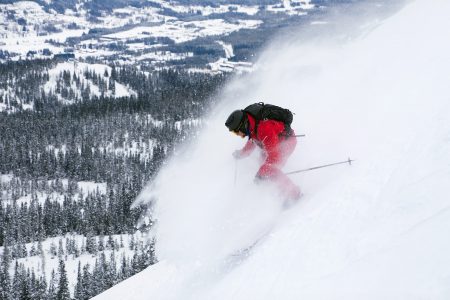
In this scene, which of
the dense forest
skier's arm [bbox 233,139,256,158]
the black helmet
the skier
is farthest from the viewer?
the dense forest

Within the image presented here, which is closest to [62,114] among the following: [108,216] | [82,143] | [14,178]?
[82,143]

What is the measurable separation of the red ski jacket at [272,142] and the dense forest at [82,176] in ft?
136

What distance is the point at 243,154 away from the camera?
11.0 meters

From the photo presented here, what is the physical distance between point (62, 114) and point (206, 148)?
174 metres

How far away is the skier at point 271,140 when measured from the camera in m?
8.95

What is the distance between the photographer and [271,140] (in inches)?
360

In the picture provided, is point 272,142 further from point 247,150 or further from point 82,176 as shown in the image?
point 82,176

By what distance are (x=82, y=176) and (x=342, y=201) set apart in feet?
438

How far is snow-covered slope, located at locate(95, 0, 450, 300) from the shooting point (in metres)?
5.14

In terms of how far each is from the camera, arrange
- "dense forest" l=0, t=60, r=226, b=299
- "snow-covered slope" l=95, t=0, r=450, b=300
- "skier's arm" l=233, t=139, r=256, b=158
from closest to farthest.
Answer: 1. "snow-covered slope" l=95, t=0, r=450, b=300
2. "skier's arm" l=233, t=139, r=256, b=158
3. "dense forest" l=0, t=60, r=226, b=299

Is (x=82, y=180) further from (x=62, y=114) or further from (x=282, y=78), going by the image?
(x=282, y=78)

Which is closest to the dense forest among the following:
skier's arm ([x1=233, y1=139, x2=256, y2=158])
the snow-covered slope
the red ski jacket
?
the snow-covered slope

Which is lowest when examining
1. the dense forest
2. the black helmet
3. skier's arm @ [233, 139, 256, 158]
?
the dense forest

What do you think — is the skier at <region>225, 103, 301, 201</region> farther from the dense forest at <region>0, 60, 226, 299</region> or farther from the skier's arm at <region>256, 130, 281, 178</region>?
the dense forest at <region>0, 60, 226, 299</region>
